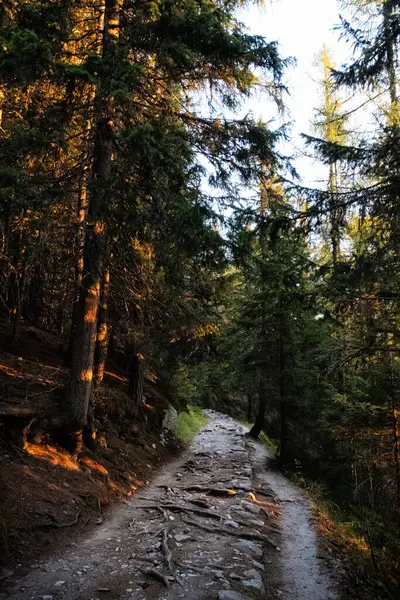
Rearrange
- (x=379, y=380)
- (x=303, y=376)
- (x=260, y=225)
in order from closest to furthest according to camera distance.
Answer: (x=260, y=225) → (x=379, y=380) → (x=303, y=376)

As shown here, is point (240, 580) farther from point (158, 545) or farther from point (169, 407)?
point (169, 407)

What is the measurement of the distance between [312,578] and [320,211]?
6.17 meters

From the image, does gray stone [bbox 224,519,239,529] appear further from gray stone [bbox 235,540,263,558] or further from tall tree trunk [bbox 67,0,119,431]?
tall tree trunk [bbox 67,0,119,431]

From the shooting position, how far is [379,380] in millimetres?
9242

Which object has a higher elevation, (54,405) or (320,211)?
(320,211)

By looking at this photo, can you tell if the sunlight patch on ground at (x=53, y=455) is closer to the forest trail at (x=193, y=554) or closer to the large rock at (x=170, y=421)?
the forest trail at (x=193, y=554)

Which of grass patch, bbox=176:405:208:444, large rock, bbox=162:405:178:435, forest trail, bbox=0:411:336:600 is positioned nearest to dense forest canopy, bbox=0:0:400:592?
forest trail, bbox=0:411:336:600

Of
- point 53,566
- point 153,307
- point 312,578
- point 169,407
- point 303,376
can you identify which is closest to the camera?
point 53,566

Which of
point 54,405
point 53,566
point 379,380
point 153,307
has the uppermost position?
point 153,307

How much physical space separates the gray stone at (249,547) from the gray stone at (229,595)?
5.07ft

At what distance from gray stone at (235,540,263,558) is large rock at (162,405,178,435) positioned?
949 cm

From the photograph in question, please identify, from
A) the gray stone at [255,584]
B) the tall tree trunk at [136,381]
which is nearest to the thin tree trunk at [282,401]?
the tall tree trunk at [136,381]

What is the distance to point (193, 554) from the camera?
20.3 ft

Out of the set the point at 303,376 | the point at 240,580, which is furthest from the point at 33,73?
the point at 303,376
